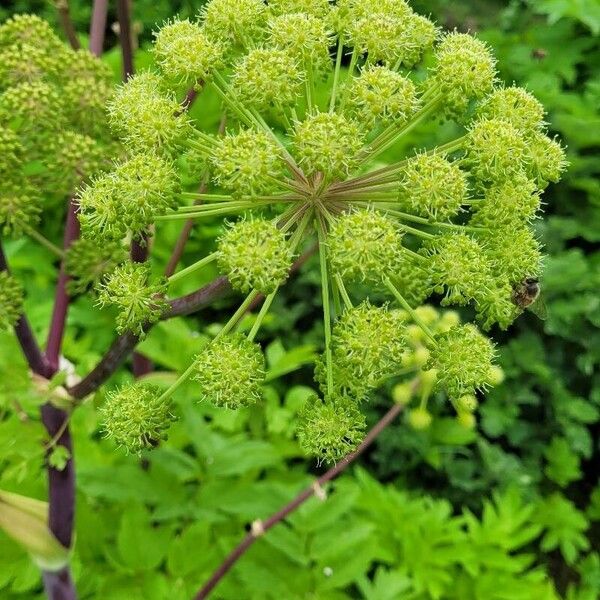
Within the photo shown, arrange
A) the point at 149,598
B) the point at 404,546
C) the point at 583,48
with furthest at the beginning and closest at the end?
the point at 583,48 < the point at 404,546 < the point at 149,598

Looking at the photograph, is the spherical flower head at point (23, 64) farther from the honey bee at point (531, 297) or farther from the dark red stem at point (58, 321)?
the honey bee at point (531, 297)

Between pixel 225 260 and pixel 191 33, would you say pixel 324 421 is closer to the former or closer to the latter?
pixel 225 260

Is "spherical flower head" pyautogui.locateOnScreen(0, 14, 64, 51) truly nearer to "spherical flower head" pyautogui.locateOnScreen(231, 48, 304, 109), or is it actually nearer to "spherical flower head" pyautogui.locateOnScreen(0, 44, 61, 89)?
"spherical flower head" pyautogui.locateOnScreen(0, 44, 61, 89)

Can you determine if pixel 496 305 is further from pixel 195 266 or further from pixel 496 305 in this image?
pixel 195 266

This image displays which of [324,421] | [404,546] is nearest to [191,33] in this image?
[324,421]

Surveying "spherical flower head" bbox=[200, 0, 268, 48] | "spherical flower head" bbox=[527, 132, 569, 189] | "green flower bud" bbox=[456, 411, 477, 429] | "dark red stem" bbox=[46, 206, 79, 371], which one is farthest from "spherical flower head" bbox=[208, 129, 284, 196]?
"green flower bud" bbox=[456, 411, 477, 429]

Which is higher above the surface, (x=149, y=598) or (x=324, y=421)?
(x=324, y=421)
